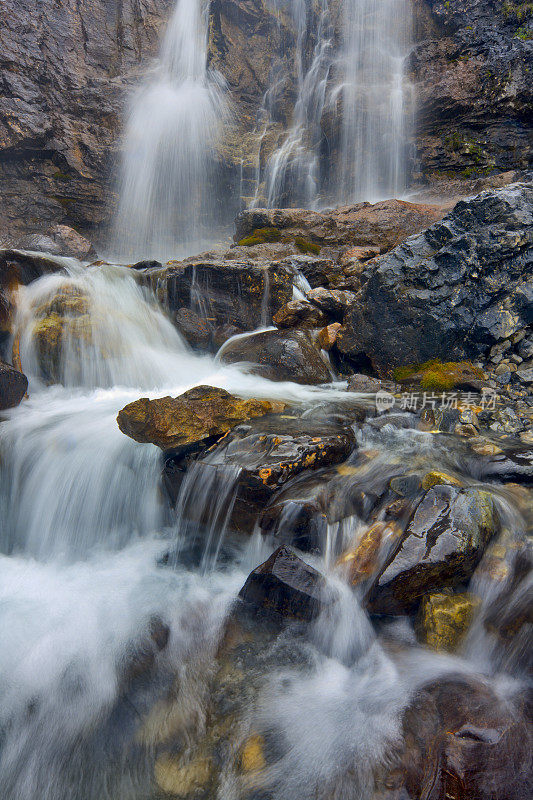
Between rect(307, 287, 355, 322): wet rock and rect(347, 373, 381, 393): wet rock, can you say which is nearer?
rect(347, 373, 381, 393): wet rock

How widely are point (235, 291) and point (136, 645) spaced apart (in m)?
7.52

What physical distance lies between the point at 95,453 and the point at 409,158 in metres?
18.9

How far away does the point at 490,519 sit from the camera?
3424 mm

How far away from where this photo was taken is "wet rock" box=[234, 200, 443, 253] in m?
13.1

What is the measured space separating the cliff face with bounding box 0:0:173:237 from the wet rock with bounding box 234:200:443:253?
35.1ft

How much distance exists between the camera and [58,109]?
1959 centimetres

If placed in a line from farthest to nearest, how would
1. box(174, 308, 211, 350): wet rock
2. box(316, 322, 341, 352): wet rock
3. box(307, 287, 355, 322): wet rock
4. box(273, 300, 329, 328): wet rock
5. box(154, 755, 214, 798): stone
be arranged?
box(174, 308, 211, 350): wet rock
box(307, 287, 355, 322): wet rock
box(273, 300, 329, 328): wet rock
box(316, 322, 341, 352): wet rock
box(154, 755, 214, 798): stone

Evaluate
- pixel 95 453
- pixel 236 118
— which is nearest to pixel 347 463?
pixel 95 453

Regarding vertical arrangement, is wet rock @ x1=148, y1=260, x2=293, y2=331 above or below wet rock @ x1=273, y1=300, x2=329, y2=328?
above

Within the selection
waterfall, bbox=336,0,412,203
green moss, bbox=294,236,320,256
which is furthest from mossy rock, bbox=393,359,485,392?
waterfall, bbox=336,0,412,203

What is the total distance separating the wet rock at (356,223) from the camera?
43.0 feet

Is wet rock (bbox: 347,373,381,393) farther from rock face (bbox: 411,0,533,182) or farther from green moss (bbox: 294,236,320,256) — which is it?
rock face (bbox: 411,0,533,182)

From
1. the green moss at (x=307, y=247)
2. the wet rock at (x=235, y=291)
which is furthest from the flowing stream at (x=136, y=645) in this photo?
the green moss at (x=307, y=247)

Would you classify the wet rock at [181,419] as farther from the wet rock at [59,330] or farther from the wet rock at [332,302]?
the wet rock at [332,302]
